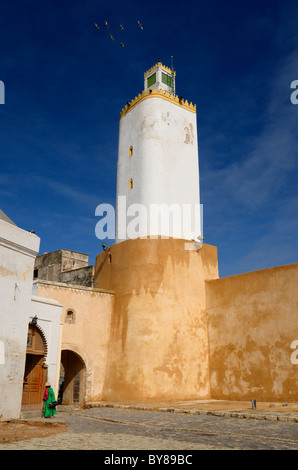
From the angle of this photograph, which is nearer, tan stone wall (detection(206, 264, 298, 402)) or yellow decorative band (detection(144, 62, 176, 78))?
tan stone wall (detection(206, 264, 298, 402))

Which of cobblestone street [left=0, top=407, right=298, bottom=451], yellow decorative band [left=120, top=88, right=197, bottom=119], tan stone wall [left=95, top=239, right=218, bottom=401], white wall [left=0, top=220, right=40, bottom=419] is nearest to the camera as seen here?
cobblestone street [left=0, top=407, right=298, bottom=451]

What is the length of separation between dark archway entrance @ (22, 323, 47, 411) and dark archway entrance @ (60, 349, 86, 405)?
5.57 m

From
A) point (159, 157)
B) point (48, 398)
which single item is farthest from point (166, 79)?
point (48, 398)

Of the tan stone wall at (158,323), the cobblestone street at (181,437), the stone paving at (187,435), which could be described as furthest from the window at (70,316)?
the cobblestone street at (181,437)

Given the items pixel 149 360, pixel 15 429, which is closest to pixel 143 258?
pixel 149 360

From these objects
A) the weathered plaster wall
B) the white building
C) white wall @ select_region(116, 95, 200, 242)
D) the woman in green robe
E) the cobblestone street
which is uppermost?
white wall @ select_region(116, 95, 200, 242)

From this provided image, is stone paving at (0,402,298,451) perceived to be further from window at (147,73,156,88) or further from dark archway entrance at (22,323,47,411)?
window at (147,73,156,88)

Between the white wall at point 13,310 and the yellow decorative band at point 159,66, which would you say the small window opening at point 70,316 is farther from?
the yellow decorative band at point 159,66

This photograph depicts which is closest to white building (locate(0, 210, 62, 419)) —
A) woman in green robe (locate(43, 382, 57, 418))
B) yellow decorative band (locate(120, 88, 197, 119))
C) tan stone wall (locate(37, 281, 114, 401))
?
woman in green robe (locate(43, 382, 57, 418))

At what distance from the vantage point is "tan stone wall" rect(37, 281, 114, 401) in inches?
672

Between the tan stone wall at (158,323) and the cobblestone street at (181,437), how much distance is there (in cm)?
665

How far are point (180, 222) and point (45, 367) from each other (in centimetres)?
1019

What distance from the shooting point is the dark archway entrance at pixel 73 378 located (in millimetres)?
17375

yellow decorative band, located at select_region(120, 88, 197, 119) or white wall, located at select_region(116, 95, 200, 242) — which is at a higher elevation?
yellow decorative band, located at select_region(120, 88, 197, 119)
